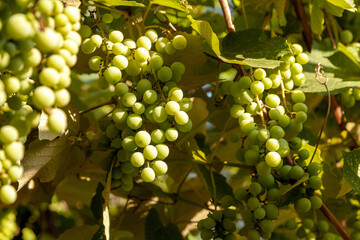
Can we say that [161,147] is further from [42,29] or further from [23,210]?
[23,210]

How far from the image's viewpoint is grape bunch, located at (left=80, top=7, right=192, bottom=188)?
67 cm

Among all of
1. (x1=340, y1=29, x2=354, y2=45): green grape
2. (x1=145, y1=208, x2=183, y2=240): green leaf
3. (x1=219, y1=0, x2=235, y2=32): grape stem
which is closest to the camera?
(x1=219, y1=0, x2=235, y2=32): grape stem

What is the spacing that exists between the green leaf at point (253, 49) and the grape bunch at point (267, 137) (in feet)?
0.08

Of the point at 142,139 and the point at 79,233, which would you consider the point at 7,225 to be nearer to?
the point at 79,233

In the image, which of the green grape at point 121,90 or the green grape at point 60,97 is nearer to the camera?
the green grape at point 60,97

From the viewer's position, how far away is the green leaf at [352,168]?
76cm

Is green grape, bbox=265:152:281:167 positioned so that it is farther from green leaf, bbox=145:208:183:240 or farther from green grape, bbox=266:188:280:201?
green leaf, bbox=145:208:183:240

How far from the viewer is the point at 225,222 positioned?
755mm

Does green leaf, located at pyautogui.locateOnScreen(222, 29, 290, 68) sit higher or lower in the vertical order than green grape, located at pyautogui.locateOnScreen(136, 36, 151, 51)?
lower

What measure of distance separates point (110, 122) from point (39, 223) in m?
0.60

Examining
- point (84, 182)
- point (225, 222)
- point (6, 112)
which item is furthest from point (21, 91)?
point (84, 182)

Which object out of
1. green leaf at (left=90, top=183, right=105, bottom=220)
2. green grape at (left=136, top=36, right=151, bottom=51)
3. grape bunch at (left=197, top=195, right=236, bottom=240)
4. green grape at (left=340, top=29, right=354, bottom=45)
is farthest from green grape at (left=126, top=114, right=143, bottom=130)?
green grape at (left=340, top=29, right=354, bottom=45)

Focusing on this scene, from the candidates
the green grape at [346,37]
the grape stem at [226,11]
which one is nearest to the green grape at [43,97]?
the grape stem at [226,11]

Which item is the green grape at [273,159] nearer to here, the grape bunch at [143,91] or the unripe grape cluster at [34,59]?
the grape bunch at [143,91]
